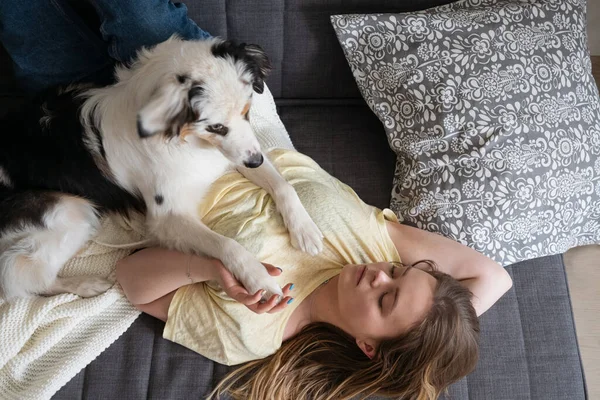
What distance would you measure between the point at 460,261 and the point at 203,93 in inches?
42.1

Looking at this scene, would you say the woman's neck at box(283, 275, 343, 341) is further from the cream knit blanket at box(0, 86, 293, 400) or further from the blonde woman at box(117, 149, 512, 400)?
the cream knit blanket at box(0, 86, 293, 400)

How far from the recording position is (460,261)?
1848 millimetres

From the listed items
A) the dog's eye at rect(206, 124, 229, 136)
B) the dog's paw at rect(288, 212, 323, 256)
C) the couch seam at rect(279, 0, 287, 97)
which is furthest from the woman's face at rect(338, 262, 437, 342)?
the couch seam at rect(279, 0, 287, 97)

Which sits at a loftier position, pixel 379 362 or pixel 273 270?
pixel 273 270

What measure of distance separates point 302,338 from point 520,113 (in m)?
1.20

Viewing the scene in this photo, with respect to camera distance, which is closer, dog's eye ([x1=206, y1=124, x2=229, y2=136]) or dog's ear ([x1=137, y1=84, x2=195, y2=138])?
Result: dog's ear ([x1=137, y1=84, x2=195, y2=138])

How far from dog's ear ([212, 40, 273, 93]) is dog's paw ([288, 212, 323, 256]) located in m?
0.46

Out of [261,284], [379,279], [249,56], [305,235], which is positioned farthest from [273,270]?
[249,56]

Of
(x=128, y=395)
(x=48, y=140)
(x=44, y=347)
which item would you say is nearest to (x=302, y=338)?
(x=128, y=395)

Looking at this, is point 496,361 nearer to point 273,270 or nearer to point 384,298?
point 384,298

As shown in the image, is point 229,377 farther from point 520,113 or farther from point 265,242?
point 520,113

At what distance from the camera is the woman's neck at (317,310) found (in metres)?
1.74

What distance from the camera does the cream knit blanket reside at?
66.0 inches

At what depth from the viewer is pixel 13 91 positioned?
2326 mm
